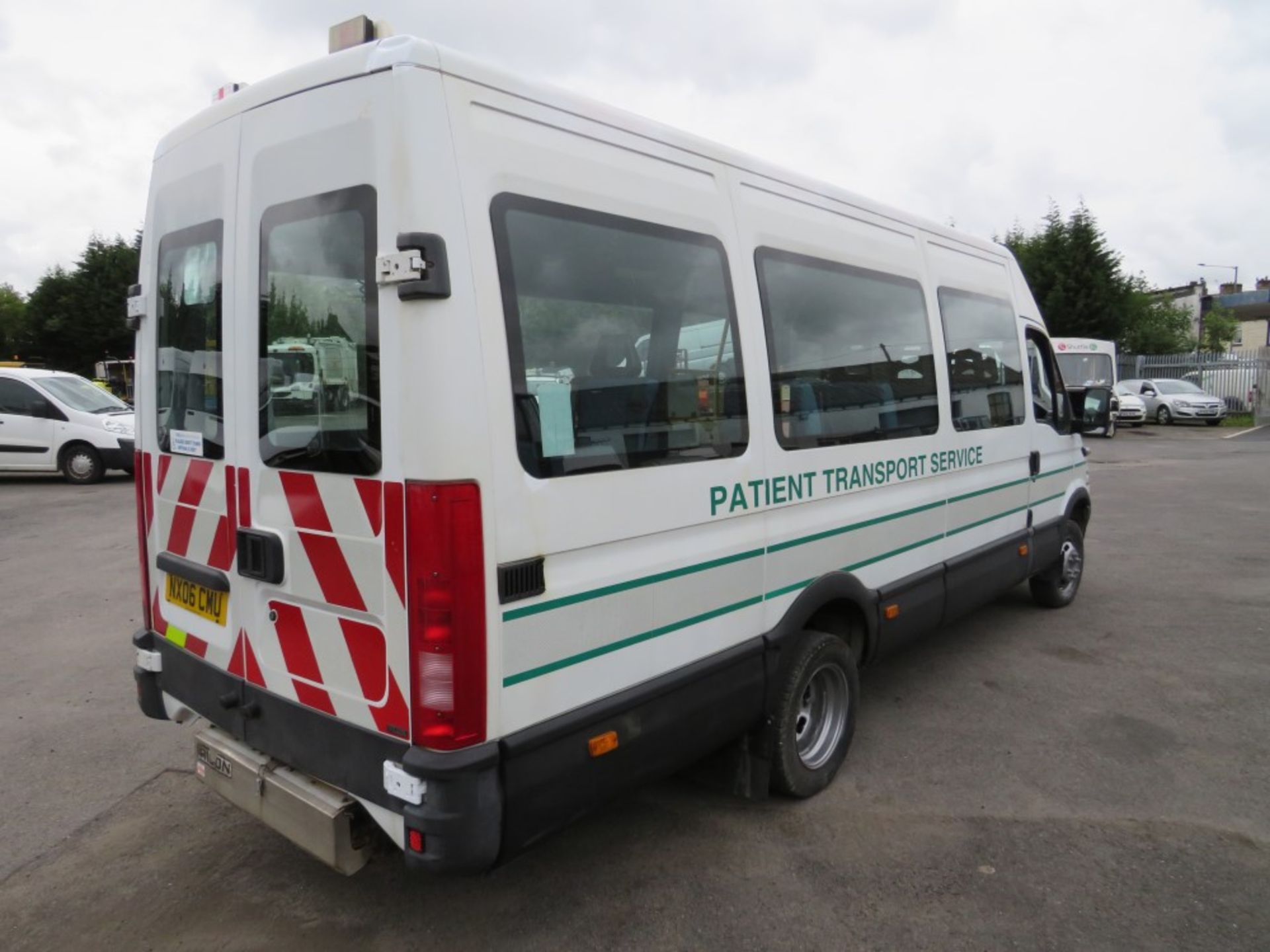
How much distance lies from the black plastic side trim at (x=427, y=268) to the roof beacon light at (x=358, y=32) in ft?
2.04

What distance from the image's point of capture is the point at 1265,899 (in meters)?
2.85

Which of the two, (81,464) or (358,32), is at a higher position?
(358,32)

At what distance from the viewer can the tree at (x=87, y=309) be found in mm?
35500

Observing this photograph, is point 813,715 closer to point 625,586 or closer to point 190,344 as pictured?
point 625,586

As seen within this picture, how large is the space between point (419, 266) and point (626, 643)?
1277 mm

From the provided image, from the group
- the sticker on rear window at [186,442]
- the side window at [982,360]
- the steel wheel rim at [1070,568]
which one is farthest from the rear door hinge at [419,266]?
the steel wheel rim at [1070,568]

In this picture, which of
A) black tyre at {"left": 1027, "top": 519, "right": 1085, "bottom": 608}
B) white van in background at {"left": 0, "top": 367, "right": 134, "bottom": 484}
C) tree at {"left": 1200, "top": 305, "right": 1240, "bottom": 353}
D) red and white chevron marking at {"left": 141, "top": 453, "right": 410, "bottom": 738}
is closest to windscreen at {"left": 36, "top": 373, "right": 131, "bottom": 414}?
white van in background at {"left": 0, "top": 367, "right": 134, "bottom": 484}

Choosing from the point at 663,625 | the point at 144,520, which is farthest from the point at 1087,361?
the point at 144,520

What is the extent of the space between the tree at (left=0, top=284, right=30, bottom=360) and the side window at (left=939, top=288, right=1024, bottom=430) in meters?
45.4

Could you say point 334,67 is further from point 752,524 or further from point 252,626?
point 752,524

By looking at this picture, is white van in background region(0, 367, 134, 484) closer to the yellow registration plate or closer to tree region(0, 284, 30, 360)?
the yellow registration plate

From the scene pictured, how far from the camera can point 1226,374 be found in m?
28.4

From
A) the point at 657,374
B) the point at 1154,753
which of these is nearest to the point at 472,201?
the point at 657,374

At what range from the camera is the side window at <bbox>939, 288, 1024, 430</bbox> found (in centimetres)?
460
